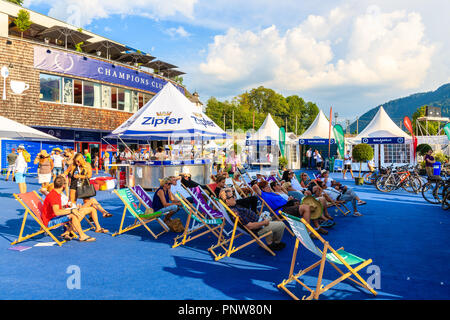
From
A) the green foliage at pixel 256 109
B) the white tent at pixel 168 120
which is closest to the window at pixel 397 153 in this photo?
the white tent at pixel 168 120

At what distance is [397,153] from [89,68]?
21.5 metres

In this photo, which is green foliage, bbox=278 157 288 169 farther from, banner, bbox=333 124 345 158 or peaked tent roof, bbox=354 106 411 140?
banner, bbox=333 124 345 158

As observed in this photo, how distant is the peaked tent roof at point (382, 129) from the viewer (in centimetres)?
1958

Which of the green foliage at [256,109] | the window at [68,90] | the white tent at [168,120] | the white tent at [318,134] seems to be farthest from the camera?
the green foliage at [256,109]

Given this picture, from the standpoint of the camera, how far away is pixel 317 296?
344 cm

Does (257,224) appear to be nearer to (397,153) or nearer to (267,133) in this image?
(267,133)

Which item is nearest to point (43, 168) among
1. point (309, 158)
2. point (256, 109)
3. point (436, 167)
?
point (436, 167)

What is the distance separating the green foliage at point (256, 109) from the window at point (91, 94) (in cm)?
4880

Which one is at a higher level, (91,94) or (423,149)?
(91,94)

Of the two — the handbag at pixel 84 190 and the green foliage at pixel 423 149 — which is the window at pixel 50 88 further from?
the green foliage at pixel 423 149

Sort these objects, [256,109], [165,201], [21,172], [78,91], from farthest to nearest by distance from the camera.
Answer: [256,109] → [78,91] → [21,172] → [165,201]

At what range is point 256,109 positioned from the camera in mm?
77438

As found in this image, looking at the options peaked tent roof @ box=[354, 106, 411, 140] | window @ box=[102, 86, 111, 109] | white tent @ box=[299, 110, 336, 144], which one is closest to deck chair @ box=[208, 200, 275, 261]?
peaked tent roof @ box=[354, 106, 411, 140]
